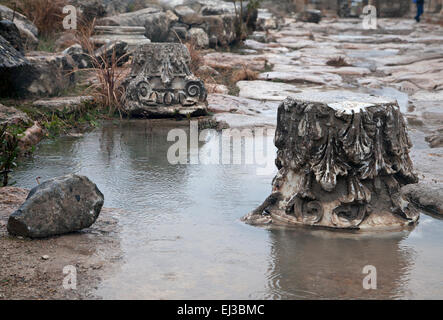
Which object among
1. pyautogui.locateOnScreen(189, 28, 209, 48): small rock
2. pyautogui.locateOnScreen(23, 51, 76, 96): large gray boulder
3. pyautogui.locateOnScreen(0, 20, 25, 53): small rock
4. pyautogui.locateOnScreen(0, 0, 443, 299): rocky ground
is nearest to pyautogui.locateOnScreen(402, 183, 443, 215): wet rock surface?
pyautogui.locateOnScreen(0, 0, 443, 299): rocky ground

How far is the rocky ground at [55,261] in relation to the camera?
220cm

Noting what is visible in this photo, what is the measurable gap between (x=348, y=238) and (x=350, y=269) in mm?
397

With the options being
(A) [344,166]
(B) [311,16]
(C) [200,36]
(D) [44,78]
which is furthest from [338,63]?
(B) [311,16]

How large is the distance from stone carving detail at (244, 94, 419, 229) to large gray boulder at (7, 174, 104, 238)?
83 centimetres

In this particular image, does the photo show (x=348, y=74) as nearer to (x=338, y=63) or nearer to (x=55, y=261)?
(x=338, y=63)

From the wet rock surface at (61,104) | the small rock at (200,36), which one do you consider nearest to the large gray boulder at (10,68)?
the wet rock surface at (61,104)

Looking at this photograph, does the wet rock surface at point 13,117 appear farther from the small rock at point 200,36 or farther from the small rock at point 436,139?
the small rock at point 200,36

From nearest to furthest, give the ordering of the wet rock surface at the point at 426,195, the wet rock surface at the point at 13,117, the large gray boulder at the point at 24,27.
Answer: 1. the wet rock surface at the point at 426,195
2. the wet rock surface at the point at 13,117
3. the large gray boulder at the point at 24,27

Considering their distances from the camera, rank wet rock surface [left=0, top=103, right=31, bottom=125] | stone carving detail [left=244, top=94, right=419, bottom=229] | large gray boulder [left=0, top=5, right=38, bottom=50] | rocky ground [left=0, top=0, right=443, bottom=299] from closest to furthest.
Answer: rocky ground [left=0, top=0, right=443, bottom=299], stone carving detail [left=244, top=94, right=419, bottom=229], wet rock surface [left=0, top=103, right=31, bottom=125], large gray boulder [left=0, top=5, right=38, bottom=50]

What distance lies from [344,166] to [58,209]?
4.77ft

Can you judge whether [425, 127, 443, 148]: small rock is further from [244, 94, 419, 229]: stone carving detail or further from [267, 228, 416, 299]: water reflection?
[267, 228, 416, 299]: water reflection

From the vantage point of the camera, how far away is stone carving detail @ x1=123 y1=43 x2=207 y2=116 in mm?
5598

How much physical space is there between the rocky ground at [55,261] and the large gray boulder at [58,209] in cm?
5

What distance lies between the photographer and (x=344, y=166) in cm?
299
